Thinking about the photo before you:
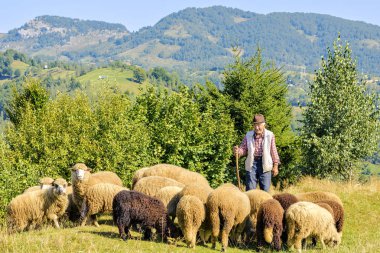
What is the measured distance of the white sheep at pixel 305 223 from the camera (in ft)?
42.1

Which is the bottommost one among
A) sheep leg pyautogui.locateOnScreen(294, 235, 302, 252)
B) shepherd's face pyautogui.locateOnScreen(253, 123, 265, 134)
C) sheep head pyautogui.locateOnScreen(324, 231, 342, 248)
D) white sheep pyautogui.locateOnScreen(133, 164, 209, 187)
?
sheep head pyautogui.locateOnScreen(324, 231, 342, 248)

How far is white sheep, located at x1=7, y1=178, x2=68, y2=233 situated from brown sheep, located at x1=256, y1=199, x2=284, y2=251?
651 cm

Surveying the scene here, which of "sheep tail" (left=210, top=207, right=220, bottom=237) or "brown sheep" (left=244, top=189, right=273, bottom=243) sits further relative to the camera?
"brown sheep" (left=244, top=189, right=273, bottom=243)

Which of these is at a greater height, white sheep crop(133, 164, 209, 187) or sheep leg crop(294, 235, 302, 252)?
white sheep crop(133, 164, 209, 187)

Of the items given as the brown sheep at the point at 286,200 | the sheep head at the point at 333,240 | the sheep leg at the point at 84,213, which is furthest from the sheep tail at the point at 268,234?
the sheep leg at the point at 84,213

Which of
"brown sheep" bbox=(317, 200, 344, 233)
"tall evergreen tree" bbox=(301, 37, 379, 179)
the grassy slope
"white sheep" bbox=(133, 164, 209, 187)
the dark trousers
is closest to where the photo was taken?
the grassy slope

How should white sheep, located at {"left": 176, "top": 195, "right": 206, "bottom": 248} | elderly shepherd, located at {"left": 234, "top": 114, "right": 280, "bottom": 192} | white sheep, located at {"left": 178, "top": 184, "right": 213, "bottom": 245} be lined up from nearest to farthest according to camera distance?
white sheep, located at {"left": 176, "top": 195, "right": 206, "bottom": 248} → white sheep, located at {"left": 178, "top": 184, "right": 213, "bottom": 245} → elderly shepherd, located at {"left": 234, "top": 114, "right": 280, "bottom": 192}

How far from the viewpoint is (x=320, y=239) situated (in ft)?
43.7

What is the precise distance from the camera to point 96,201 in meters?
14.4

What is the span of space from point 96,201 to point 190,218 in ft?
11.5

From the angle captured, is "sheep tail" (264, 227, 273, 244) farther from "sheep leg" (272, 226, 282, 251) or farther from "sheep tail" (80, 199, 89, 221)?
"sheep tail" (80, 199, 89, 221)

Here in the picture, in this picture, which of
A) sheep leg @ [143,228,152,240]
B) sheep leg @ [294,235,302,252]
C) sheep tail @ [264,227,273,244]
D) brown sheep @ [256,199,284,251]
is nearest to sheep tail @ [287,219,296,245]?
sheep leg @ [294,235,302,252]

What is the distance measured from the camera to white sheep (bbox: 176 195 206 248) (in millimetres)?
12336

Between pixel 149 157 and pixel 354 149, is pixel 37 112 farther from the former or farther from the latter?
pixel 354 149
